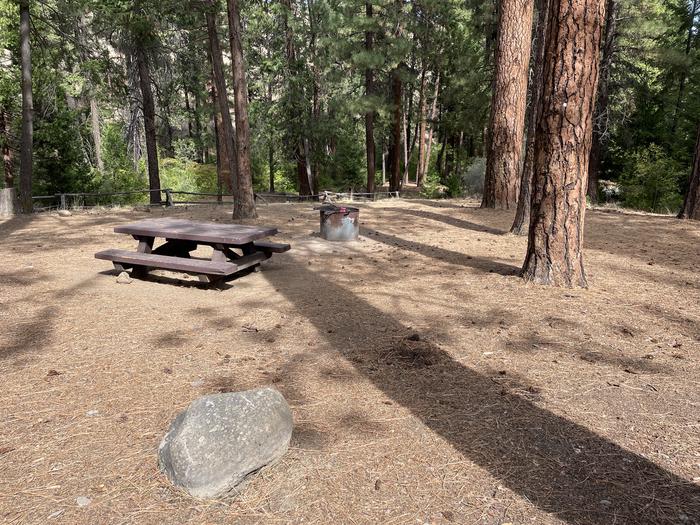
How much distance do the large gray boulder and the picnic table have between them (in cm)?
333

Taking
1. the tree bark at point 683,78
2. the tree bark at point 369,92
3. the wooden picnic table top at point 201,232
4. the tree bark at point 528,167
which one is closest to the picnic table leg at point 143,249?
the wooden picnic table top at point 201,232

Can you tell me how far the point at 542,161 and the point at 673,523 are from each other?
4.22m

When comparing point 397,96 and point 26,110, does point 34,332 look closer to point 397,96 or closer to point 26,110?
point 26,110

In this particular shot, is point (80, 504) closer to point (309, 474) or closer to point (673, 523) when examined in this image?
point (309, 474)

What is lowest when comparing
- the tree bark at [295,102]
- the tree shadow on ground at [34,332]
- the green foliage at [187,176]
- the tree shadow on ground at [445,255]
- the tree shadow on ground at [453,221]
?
the tree shadow on ground at [34,332]

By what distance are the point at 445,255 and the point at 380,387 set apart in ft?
14.6

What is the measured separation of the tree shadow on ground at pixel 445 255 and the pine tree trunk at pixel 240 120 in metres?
3.44

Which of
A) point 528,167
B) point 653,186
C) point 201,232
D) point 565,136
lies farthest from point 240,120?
point 653,186

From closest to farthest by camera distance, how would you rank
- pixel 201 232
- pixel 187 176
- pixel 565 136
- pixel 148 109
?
pixel 565 136, pixel 201 232, pixel 148 109, pixel 187 176

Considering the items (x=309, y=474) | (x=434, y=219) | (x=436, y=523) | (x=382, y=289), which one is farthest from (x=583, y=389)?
(x=434, y=219)

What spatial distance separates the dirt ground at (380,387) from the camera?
2.41 m

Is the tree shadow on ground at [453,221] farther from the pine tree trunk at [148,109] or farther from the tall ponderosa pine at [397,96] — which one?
the pine tree trunk at [148,109]

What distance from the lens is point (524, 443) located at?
2842 mm

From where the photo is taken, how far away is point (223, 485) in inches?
98.1
